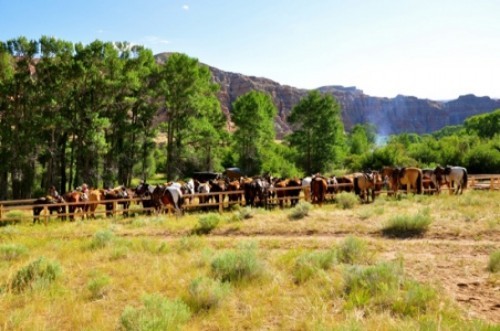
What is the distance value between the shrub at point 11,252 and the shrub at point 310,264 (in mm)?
7932

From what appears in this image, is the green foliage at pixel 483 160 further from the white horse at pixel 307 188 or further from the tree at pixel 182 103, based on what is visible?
the white horse at pixel 307 188

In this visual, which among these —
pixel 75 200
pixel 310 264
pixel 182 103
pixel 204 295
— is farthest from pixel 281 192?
pixel 182 103

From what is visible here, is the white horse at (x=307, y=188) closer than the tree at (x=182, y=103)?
Yes

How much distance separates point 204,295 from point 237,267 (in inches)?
59.8

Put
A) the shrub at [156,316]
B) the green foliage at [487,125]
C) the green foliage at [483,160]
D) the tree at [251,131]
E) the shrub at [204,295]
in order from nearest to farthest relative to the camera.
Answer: the shrub at [156,316] < the shrub at [204,295] < the green foliage at [483,160] < the tree at [251,131] < the green foliage at [487,125]

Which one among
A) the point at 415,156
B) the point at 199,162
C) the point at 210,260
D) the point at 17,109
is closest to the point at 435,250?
the point at 210,260

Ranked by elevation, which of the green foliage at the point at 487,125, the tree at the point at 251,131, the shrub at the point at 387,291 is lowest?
the shrub at the point at 387,291

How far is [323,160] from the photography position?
4769 centimetres

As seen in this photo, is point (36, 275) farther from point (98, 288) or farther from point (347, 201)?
point (347, 201)

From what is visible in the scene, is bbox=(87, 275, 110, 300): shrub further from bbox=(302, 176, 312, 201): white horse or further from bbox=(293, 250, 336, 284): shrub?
bbox=(302, 176, 312, 201): white horse

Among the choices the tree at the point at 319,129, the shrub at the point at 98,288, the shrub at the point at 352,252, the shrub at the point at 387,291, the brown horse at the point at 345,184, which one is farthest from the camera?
the tree at the point at 319,129

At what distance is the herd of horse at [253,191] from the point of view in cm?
2078

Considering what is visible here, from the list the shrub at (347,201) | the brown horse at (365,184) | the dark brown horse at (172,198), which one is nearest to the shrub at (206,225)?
the dark brown horse at (172,198)

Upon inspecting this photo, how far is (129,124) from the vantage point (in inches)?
1449
